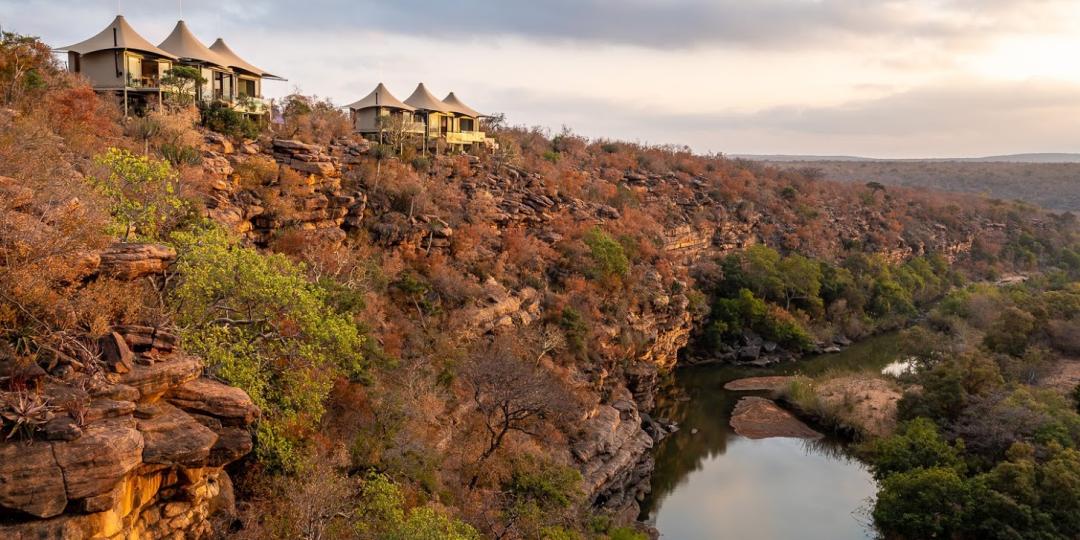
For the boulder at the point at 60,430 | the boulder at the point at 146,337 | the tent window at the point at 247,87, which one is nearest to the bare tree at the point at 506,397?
the boulder at the point at 146,337

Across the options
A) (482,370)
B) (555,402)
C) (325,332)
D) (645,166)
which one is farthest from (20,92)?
(645,166)

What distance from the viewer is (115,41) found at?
28.0 metres

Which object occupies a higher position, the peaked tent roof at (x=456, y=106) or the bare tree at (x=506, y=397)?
the peaked tent roof at (x=456, y=106)

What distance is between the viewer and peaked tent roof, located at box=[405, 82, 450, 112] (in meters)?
44.1

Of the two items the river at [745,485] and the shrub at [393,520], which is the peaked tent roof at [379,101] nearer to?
the river at [745,485]

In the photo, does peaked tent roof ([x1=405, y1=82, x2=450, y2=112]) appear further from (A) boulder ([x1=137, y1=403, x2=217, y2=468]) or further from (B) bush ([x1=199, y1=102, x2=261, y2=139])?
(A) boulder ([x1=137, y1=403, x2=217, y2=468])

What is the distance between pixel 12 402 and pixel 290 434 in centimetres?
692

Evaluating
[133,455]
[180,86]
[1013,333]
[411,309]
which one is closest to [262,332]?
[133,455]

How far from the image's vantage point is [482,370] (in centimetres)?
2300

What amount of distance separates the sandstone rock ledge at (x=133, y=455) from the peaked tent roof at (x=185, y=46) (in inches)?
966

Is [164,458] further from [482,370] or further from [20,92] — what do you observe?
[20,92]

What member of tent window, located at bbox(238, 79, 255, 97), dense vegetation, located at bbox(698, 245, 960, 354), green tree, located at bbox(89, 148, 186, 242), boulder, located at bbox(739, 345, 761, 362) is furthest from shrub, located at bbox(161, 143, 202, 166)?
boulder, located at bbox(739, 345, 761, 362)

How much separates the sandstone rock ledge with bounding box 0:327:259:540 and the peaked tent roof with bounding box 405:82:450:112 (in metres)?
34.5

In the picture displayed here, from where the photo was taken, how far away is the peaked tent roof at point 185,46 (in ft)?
102
